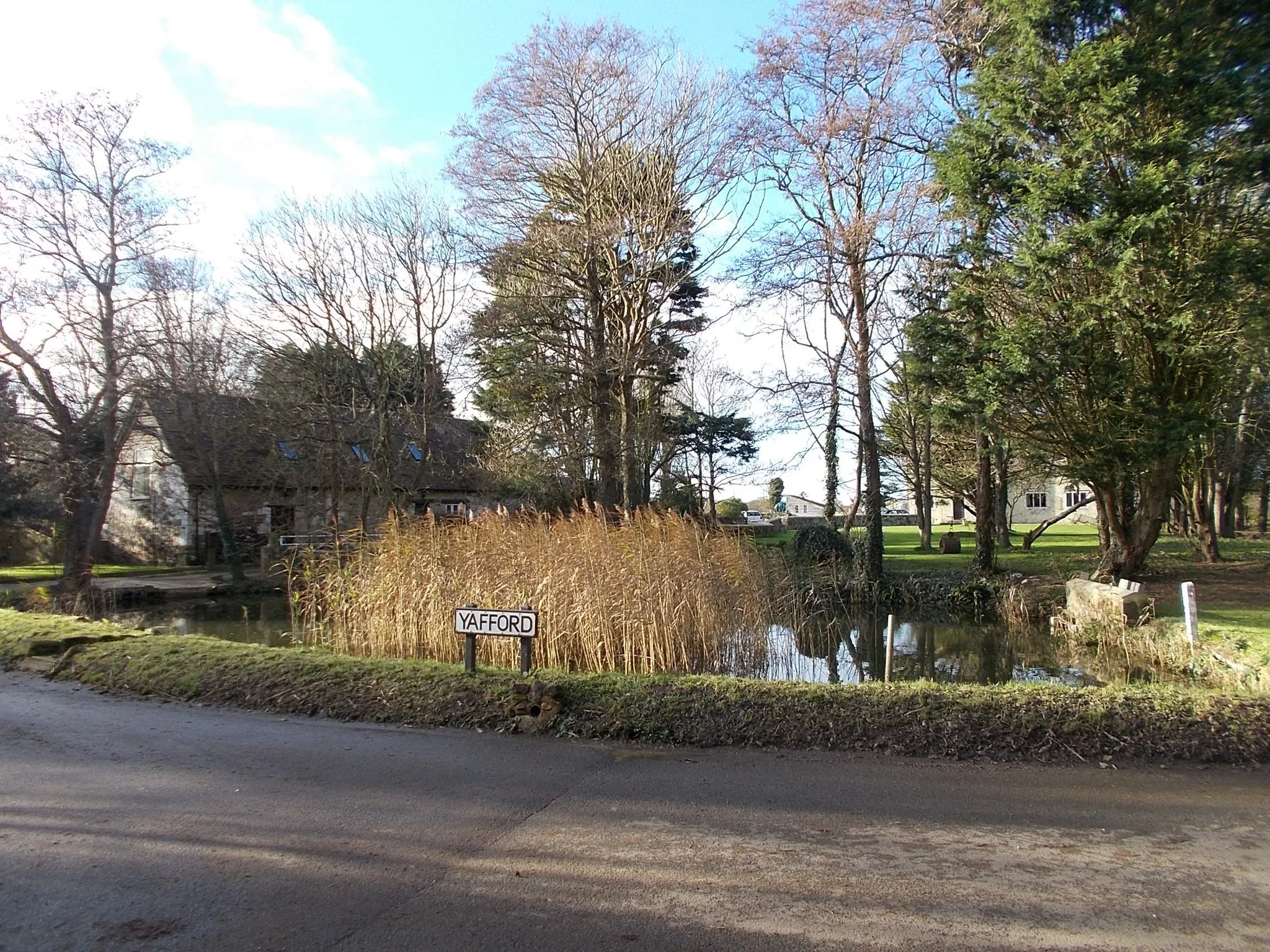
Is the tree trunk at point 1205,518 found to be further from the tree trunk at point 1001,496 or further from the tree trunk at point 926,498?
the tree trunk at point 926,498

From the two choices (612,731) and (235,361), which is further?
(235,361)

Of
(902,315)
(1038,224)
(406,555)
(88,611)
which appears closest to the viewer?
(406,555)

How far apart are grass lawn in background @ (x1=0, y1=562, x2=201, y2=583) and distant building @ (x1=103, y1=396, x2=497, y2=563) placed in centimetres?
123

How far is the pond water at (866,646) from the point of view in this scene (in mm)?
11148

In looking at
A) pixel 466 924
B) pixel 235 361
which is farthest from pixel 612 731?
pixel 235 361

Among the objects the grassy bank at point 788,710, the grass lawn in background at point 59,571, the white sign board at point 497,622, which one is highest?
the grass lawn in background at point 59,571

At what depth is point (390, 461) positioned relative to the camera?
2667 centimetres

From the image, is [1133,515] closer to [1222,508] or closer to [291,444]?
[1222,508]

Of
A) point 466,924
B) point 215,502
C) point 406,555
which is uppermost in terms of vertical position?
point 215,502

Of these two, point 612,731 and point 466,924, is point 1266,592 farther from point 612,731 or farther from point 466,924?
point 466,924

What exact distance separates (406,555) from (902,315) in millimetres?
14333

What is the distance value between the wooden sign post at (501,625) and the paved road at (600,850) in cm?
104

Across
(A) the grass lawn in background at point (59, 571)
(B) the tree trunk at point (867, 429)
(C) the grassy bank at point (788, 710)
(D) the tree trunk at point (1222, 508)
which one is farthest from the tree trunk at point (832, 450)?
(A) the grass lawn in background at point (59, 571)

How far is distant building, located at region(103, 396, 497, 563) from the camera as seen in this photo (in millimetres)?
24730
